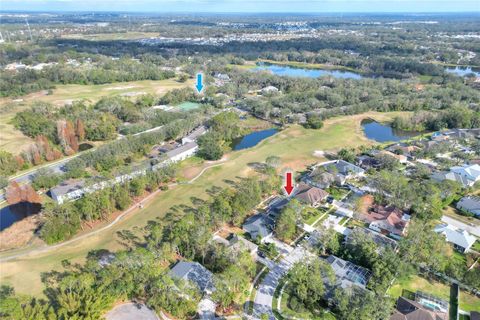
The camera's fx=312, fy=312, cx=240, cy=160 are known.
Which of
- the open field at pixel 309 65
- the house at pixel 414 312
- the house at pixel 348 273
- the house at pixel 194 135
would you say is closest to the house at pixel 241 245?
the house at pixel 348 273

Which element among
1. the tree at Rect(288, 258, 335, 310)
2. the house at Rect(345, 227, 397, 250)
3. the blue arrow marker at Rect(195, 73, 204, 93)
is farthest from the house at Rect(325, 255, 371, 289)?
the blue arrow marker at Rect(195, 73, 204, 93)

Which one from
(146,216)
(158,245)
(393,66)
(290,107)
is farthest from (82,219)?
(393,66)

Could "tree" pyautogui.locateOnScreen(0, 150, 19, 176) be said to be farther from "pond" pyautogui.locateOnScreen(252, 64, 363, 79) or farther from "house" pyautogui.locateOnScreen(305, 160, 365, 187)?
"pond" pyautogui.locateOnScreen(252, 64, 363, 79)

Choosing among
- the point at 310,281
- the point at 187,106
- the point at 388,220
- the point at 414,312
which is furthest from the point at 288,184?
the point at 187,106

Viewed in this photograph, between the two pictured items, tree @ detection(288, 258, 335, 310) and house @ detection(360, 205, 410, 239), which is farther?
house @ detection(360, 205, 410, 239)

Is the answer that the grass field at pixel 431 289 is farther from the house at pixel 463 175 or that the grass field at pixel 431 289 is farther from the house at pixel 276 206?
the house at pixel 463 175
